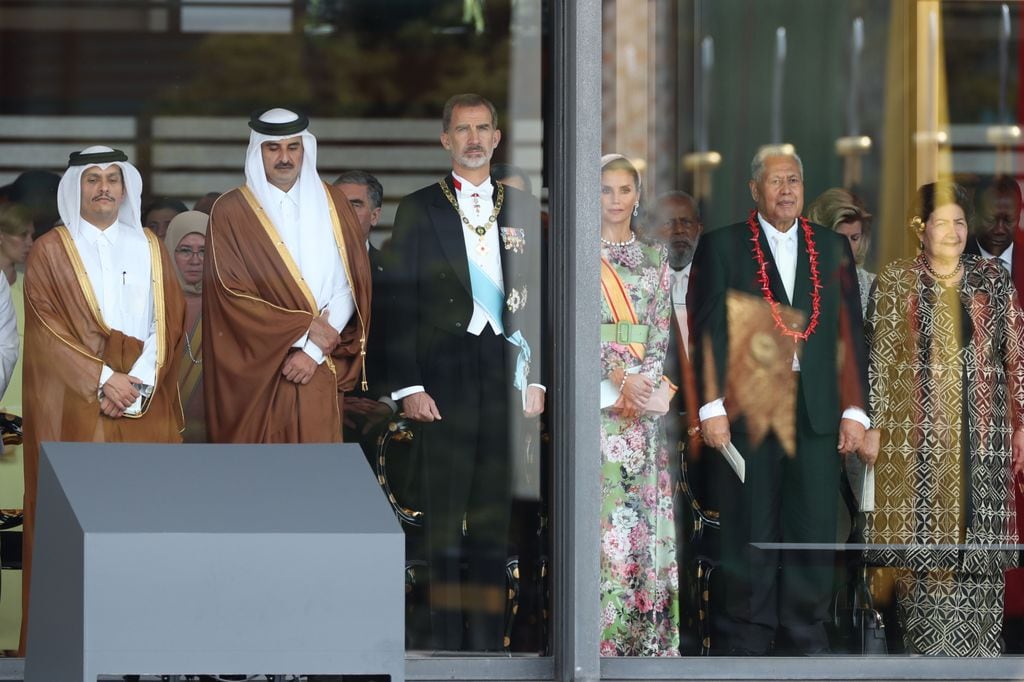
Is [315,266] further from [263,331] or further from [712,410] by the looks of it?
[712,410]

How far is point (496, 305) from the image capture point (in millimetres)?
5047

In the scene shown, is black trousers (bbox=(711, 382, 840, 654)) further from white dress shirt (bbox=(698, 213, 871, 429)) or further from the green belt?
the green belt

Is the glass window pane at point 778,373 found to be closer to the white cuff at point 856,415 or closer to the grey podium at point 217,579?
the white cuff at point 856,415

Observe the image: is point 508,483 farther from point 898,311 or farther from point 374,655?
point 374,655

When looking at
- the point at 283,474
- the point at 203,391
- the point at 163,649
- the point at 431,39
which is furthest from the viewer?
the point at 431,39

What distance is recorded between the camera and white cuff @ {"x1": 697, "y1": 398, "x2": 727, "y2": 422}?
510 centimetres

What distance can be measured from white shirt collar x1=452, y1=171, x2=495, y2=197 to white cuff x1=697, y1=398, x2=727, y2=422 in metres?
0.83

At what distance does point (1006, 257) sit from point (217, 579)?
3446 mm

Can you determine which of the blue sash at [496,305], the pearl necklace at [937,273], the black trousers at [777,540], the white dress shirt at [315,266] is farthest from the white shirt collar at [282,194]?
the pearl necklace at [937,273]

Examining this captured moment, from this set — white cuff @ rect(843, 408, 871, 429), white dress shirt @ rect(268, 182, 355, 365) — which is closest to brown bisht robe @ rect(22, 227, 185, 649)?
white dress shirt @ rect(268, 182, 355, 365)

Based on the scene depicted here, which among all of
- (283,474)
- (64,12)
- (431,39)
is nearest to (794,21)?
(431,39)

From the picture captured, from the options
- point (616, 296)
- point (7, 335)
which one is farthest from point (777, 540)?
point (7, 335)

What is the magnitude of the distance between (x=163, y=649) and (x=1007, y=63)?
3931 millimetres

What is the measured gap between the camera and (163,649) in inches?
96.0
